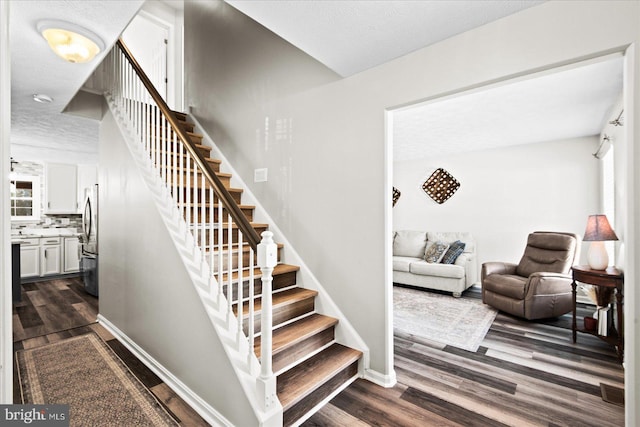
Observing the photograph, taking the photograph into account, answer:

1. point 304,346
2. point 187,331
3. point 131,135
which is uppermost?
point 131,135

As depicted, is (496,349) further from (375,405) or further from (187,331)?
(187,331)

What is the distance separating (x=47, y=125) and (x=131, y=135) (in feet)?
6.98

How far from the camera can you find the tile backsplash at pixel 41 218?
5.93 metres

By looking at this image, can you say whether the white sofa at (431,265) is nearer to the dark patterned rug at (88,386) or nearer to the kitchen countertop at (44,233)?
the dark patterned rug at (88,386)

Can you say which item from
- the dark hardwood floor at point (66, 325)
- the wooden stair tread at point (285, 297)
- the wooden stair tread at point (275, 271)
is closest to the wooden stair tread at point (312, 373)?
the wooden stair tread at point (285, 297)

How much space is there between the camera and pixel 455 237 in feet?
17.2

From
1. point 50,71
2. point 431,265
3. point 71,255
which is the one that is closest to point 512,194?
point 431,265

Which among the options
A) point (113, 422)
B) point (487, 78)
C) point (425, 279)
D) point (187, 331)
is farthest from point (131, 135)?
point (425, 279)

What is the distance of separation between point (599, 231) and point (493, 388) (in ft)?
6.18

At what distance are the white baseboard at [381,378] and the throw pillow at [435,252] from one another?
9.60 feet

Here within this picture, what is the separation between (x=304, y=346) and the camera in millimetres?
2221

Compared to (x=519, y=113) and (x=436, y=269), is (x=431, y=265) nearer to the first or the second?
(x=436, y=269)

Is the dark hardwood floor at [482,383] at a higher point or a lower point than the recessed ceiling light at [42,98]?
lower

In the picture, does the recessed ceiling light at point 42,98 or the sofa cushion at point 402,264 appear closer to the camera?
the recessed ceiling light at point 42,98
